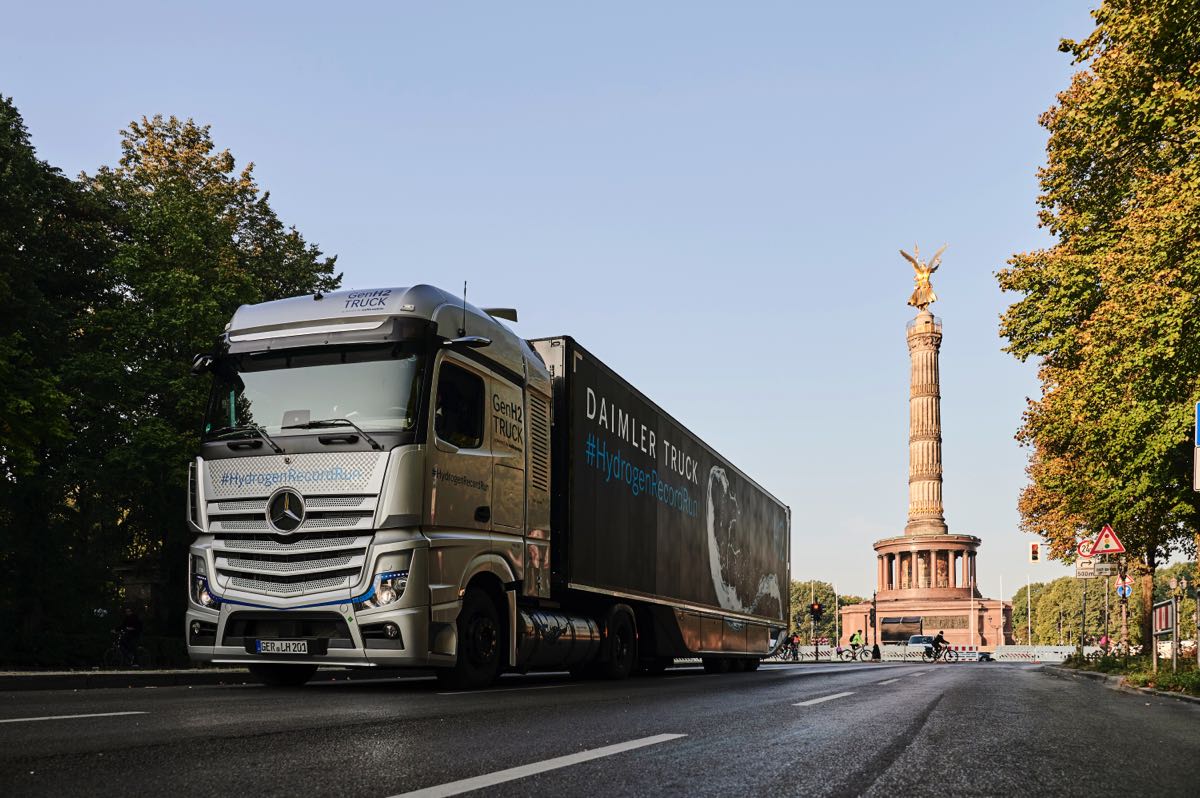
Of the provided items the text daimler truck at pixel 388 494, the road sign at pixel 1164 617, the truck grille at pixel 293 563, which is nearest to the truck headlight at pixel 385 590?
the text daimler truck at pixel 388 494

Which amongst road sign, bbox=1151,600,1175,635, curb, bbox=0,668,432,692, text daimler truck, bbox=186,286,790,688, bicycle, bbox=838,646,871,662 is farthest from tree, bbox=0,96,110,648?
bicycle, bbox=838,646,871,662

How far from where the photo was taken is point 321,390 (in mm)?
10883

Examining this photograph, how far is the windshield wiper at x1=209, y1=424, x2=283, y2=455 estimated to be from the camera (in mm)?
10688

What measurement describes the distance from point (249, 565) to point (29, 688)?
357 cm

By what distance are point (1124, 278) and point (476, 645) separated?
562 inches

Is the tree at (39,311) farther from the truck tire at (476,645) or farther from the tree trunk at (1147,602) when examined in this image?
the tree trunk at (1147,602)

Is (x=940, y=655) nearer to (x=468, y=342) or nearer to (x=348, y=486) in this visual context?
(x=468, y=342)

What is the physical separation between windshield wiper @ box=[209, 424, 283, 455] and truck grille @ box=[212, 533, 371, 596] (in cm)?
81

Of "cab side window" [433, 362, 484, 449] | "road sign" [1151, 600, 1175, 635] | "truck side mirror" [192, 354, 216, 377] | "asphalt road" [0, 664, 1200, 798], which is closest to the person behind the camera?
"asphalt road" [0, 664, 1200, 798]

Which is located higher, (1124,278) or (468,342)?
(1124,278)

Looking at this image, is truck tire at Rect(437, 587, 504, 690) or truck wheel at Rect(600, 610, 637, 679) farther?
truck wheel at Rect(600, 610, 637, 679)

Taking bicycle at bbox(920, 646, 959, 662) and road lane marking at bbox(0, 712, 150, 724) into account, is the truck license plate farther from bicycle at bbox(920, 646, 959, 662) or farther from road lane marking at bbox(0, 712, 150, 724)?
bicycle at bbox(920, 646, 959, 662)

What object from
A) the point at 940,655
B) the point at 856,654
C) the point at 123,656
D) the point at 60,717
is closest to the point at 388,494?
the point at 60,717

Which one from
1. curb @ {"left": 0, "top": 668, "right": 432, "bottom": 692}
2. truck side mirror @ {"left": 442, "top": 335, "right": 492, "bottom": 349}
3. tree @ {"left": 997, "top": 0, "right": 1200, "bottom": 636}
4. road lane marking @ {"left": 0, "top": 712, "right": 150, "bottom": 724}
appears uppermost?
tree @ {"left": 997, "top": 0, "right": 1200, "bottom": 636}
